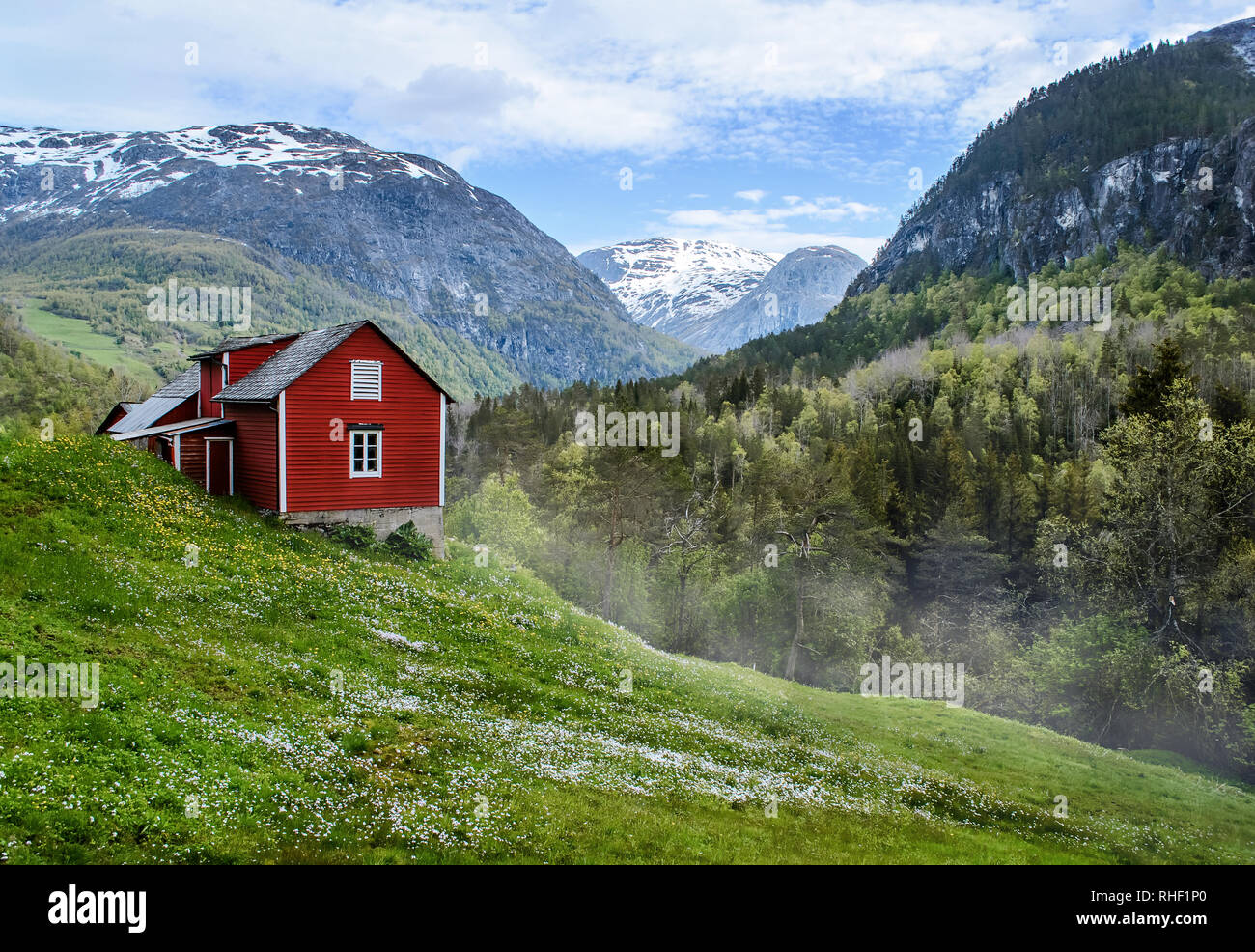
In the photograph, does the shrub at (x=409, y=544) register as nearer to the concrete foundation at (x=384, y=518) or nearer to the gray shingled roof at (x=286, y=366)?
the concrete foundation at (x=384, y=518)

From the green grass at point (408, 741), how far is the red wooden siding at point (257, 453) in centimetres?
192

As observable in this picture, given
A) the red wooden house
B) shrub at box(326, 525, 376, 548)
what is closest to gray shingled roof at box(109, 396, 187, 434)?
the red wooden house

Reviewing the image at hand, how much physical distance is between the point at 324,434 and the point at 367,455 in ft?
7.66

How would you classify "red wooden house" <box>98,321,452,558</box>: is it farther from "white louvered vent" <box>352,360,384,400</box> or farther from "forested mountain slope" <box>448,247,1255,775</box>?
"forested mountain slope" <box>448,247,1255,775</box>

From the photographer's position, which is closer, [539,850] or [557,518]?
[539,850]

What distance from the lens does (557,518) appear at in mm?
80250

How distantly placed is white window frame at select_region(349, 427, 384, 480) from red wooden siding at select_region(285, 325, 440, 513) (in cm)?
11

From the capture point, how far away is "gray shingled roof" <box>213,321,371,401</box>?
1406 inches

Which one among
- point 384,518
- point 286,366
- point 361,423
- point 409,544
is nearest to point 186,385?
point 286,366

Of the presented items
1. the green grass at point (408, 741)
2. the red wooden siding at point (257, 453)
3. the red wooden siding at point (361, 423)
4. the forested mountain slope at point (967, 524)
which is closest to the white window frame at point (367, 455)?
the red wooden siding at point (361, 423)

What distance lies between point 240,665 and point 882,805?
18247mm

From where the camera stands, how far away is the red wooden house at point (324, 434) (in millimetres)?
35625
